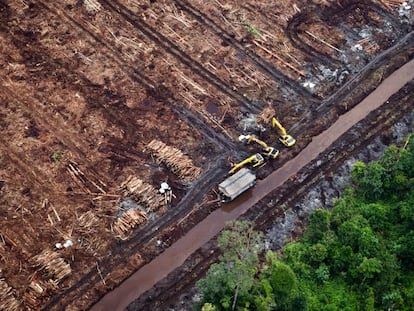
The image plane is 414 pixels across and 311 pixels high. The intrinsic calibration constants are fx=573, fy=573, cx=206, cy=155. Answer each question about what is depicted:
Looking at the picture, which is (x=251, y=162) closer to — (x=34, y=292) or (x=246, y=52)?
(x=246, y=52)

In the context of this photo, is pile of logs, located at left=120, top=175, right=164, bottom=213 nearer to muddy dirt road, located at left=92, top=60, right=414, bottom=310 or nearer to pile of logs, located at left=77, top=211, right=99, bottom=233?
pile of logs, located at left=77, top=211, right=99, bottom=233

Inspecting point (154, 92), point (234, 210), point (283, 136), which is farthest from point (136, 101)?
point (234, 210)

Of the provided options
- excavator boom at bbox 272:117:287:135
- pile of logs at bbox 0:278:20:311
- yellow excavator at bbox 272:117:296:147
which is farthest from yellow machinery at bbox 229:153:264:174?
pile of logs at bbox 0:278:20:311

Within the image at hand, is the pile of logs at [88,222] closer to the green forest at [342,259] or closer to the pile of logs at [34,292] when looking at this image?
the pile of logs at [34,292]

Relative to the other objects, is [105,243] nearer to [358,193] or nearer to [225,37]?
[358,193]

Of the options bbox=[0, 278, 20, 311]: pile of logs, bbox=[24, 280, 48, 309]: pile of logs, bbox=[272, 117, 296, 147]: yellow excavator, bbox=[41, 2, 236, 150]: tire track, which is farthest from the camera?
bbox=[41, 2, 236, 150]: tire track
